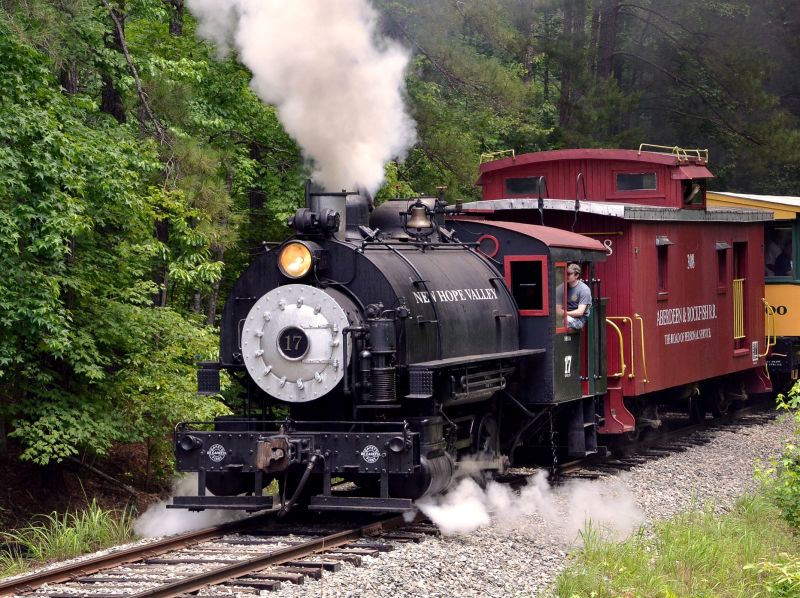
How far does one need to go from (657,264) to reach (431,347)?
17.9ft

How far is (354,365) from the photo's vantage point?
9688 millimetres

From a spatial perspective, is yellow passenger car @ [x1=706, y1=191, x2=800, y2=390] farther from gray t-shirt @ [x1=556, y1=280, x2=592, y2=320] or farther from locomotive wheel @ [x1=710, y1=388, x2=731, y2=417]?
gray t-shirt @ [x1=556, y1=280, x2=592, y2=320]

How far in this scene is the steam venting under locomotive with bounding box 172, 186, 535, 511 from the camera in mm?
9641

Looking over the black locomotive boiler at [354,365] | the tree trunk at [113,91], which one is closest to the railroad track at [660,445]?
the black locomotive boiler at [354,365]

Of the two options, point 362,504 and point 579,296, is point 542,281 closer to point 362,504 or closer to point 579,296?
point 579,296

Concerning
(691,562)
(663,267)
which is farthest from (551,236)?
(691,562)

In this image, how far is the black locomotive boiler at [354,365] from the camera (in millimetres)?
9656

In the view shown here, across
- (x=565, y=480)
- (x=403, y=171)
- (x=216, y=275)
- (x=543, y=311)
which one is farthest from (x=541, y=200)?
(x=403, y=171)

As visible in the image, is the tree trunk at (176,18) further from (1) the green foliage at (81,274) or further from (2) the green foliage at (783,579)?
(2) the green foliage at (783,579)

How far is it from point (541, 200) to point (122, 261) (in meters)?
5.48

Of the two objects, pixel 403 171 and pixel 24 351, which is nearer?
pixel 24 351

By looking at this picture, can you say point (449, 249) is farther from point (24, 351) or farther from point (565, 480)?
point (24, 351)

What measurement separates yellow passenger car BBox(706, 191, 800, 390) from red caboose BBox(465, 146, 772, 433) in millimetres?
523

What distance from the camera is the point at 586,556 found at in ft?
29.4
